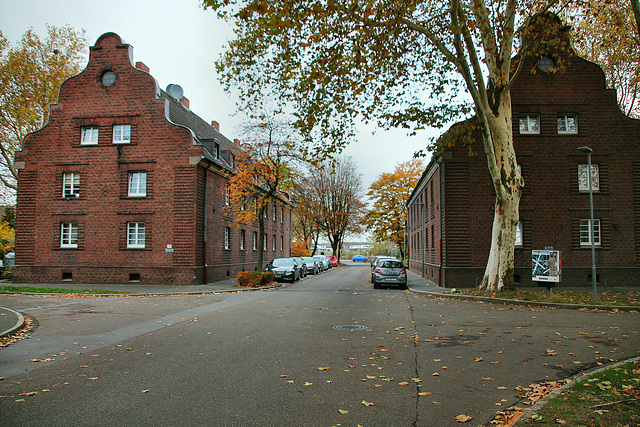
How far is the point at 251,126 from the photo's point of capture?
82.8 feet

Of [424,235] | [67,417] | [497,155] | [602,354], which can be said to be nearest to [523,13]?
[497,155]

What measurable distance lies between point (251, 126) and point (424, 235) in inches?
592

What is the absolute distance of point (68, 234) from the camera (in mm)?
26266

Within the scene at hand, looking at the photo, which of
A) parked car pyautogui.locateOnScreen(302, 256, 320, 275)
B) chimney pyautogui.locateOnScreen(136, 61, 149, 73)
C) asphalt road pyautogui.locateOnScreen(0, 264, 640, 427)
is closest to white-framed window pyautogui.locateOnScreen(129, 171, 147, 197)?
chimney pyautogui.locateOnScreen(136, 61, 149, 73)

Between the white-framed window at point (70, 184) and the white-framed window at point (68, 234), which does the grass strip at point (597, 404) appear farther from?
the white-framed window at point (70, 184)

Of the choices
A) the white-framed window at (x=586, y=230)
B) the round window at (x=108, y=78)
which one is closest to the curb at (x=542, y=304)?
the white-framed window at (x=586, y=230)

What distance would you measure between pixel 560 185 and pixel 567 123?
3.23m

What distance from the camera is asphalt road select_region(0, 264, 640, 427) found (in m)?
4.95

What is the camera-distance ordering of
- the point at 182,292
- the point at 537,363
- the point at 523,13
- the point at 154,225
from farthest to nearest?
the point at 154,225 → the point at 182,292 → the point at 523,13 → the point at 537,363

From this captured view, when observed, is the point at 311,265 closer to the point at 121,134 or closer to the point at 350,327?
the point at 121,134

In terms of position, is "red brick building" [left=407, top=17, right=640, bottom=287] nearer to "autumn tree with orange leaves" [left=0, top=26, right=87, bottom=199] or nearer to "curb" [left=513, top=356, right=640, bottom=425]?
"curb" [left=513, top=356, right=640, bottom=425]

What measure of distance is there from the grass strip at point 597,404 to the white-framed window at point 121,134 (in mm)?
25455

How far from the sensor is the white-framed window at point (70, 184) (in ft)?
86.4

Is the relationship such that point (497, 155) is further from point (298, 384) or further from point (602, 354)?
point (298, 384)
